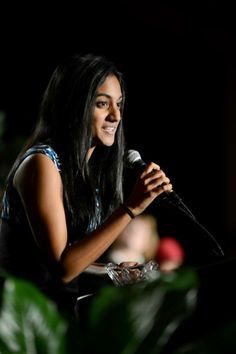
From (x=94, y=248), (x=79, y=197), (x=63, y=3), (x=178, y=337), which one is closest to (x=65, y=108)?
(x=79, y=197)

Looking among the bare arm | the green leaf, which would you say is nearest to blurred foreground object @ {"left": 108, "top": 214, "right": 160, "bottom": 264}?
the bare arm

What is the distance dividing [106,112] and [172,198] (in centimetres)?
34

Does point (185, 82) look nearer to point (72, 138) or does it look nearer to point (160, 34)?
point (160, 34)

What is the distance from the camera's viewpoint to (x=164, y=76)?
343 centimetres

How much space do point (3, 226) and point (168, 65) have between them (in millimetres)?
2272

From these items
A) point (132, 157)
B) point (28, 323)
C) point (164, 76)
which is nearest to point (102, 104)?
point (132, 157)

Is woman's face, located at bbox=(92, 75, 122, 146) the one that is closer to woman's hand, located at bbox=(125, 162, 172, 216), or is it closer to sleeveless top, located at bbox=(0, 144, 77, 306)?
sleeveless top, located at bbox=(0, 144, 77, 306)

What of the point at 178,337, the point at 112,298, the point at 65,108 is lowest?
the point at 178,337

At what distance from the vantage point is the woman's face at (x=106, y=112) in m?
1.41

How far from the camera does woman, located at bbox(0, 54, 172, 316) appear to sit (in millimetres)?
1203

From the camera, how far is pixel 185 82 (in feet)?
11.4

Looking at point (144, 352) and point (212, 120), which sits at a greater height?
point (144, 352)

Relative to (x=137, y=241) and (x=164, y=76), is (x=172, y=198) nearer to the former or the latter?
(x=137, y=241)

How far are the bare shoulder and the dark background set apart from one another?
195cm
